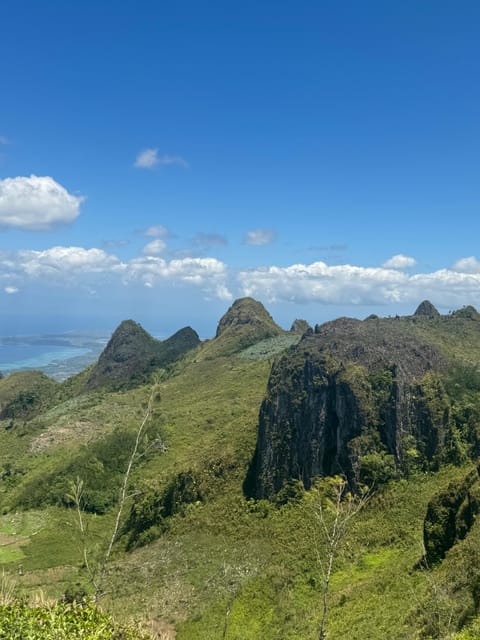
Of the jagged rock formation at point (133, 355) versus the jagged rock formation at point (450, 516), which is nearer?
the jagged rock formation at point (450, 516)

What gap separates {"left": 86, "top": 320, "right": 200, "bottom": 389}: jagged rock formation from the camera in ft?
418

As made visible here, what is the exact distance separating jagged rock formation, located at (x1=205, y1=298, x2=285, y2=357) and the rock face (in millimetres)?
60795

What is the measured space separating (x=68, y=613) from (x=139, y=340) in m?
130

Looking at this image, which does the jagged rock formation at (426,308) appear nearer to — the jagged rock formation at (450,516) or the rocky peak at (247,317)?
the rocky peak at (247,317)

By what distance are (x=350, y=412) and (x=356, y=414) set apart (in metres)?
0.74

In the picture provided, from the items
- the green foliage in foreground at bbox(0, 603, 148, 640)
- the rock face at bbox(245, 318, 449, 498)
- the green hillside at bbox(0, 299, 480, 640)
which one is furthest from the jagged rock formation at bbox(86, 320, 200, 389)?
the green foliage in foreground at bbox(0, 603, 148, 640)

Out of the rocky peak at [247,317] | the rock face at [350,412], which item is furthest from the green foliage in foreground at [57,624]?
the rocky peak at [247,317]

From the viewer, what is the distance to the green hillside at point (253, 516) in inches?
1013

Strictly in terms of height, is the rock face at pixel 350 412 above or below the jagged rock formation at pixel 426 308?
below

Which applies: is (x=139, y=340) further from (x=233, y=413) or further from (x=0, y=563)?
(x=0, y=563)

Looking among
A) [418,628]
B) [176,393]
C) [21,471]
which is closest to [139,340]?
[176,393]

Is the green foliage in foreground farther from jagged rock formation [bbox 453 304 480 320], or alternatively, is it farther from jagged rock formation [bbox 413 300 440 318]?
jagged rock formation [bbox 413 300 440 318]

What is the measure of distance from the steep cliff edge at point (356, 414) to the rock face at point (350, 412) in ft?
0.31

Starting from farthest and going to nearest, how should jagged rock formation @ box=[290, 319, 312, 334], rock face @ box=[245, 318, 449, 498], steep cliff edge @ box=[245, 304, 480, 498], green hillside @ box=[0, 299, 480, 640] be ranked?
jagged rock formation @ box=[290, 319, 312, 334] < rock face @ box=[245, 318, 449, 498] < steep cliff edge @ box=[245, 304, 480, 498] < green hillside @ box=[0, 299, 480, 640]
